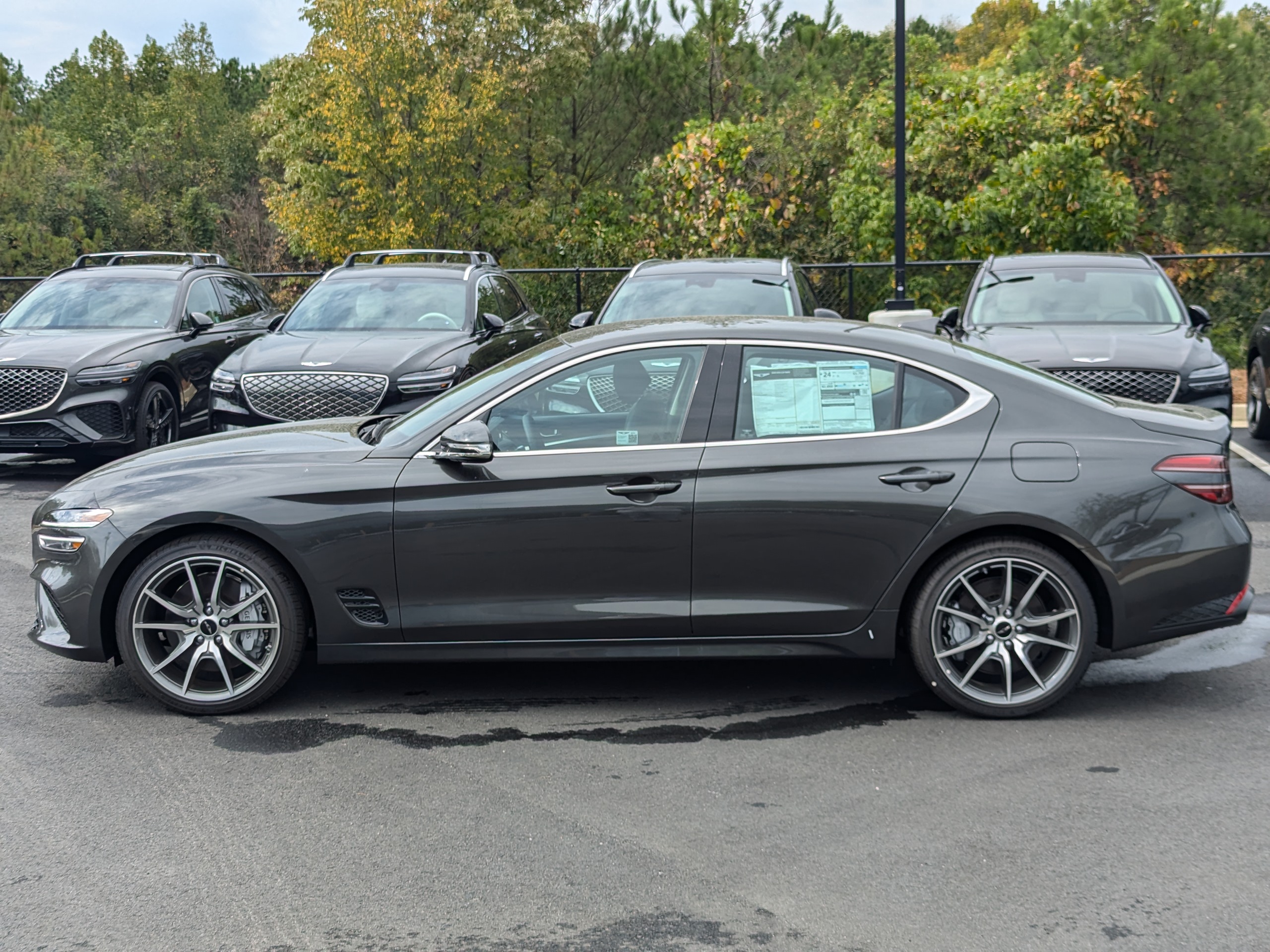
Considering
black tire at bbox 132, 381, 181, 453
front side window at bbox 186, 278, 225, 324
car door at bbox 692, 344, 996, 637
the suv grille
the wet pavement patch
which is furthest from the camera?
front side window at bbox 186, 278, 225, 324

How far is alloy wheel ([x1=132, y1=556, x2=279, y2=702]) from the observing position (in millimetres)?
5387

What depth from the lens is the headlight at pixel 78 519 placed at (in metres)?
5.43

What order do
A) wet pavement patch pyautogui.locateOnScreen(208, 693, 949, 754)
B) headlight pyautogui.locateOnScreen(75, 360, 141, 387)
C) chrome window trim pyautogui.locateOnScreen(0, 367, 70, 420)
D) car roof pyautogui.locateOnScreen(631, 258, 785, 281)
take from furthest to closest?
car roof pyautogui.locateOnScreen(631, 258, 785, 281), headlight pyautogui.locateOnScreen(75, 360, 141, 387), chrome window trim pyautogui.locateOnScreen(0, 367, 70, 420), wet pavement patch pyautogui.locateOnScreen(208, 693, 949, 754)

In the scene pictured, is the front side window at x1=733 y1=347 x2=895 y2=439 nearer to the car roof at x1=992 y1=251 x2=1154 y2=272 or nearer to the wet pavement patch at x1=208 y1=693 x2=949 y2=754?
the wet pavement patch at x1=208 y1=693 x2=949 y2=754

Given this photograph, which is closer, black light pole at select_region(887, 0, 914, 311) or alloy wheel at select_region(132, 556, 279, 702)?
alloy wheel at select_region(132, 556, 279, 702)

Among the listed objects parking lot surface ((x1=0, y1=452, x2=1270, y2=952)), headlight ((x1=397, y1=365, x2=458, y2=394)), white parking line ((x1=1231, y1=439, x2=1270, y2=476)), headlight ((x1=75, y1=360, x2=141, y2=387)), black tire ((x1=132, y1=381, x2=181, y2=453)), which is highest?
headlight ((x1=75, y1=360, x2=141, y2=387))

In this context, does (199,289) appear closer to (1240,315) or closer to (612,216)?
(1240,315)

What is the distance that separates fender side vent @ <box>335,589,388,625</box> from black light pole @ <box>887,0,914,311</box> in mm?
12904

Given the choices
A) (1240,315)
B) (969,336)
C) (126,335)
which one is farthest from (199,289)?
(1240,315)

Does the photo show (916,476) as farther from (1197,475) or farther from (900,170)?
(900,170)

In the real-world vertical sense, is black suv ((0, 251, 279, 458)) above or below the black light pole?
below

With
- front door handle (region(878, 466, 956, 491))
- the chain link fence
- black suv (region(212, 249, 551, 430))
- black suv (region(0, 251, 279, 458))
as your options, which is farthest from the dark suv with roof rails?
the chain link fence

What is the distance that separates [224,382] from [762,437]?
646cm

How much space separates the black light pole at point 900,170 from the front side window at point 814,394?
12.1m
